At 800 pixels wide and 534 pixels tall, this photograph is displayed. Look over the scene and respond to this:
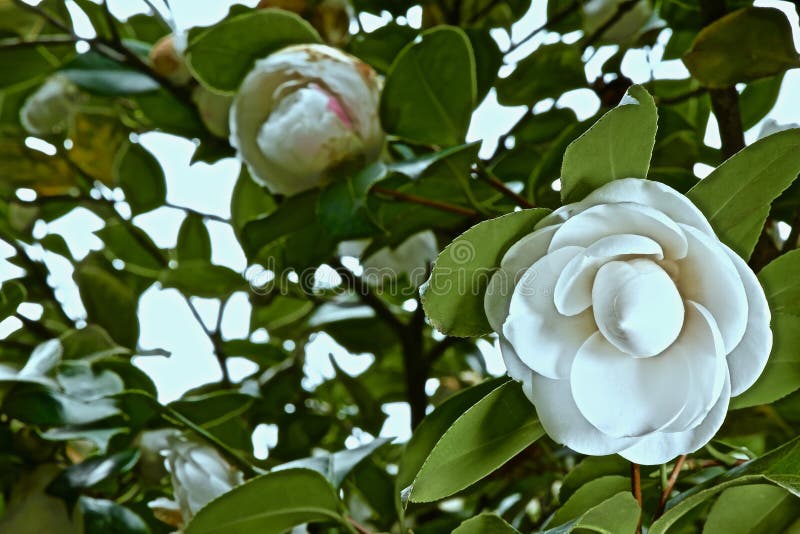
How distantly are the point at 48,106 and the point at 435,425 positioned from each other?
53 cm

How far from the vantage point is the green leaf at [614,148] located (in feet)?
0.91

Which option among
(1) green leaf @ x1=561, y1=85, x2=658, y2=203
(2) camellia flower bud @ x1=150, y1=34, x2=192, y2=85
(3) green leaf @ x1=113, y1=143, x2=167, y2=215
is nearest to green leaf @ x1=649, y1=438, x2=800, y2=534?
(1) green leaf @ x1=561, y1=85, x2=658, y2=203

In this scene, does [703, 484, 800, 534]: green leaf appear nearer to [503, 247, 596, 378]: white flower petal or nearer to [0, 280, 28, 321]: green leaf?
[503, 247, 596, 378]: white flower petal

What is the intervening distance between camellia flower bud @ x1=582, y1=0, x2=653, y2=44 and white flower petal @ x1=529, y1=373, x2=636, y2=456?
422mm

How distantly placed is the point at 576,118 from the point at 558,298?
16.0 inches

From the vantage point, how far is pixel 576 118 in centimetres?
65

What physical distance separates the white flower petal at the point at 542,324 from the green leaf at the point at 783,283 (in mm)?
79

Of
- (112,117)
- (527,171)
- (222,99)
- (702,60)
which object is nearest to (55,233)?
(112,117)

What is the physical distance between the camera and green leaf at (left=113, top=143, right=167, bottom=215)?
746 millimetres

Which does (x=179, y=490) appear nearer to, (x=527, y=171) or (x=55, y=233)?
(x=527, y=171)

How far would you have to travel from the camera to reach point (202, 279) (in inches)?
28.0

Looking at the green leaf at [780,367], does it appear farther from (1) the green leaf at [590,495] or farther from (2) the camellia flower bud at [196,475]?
(2) the camellia flower bud at [196,475]

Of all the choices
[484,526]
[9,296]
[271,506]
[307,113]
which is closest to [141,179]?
[9,296]

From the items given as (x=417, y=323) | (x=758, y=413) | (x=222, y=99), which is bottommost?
(x=417, y=323)
